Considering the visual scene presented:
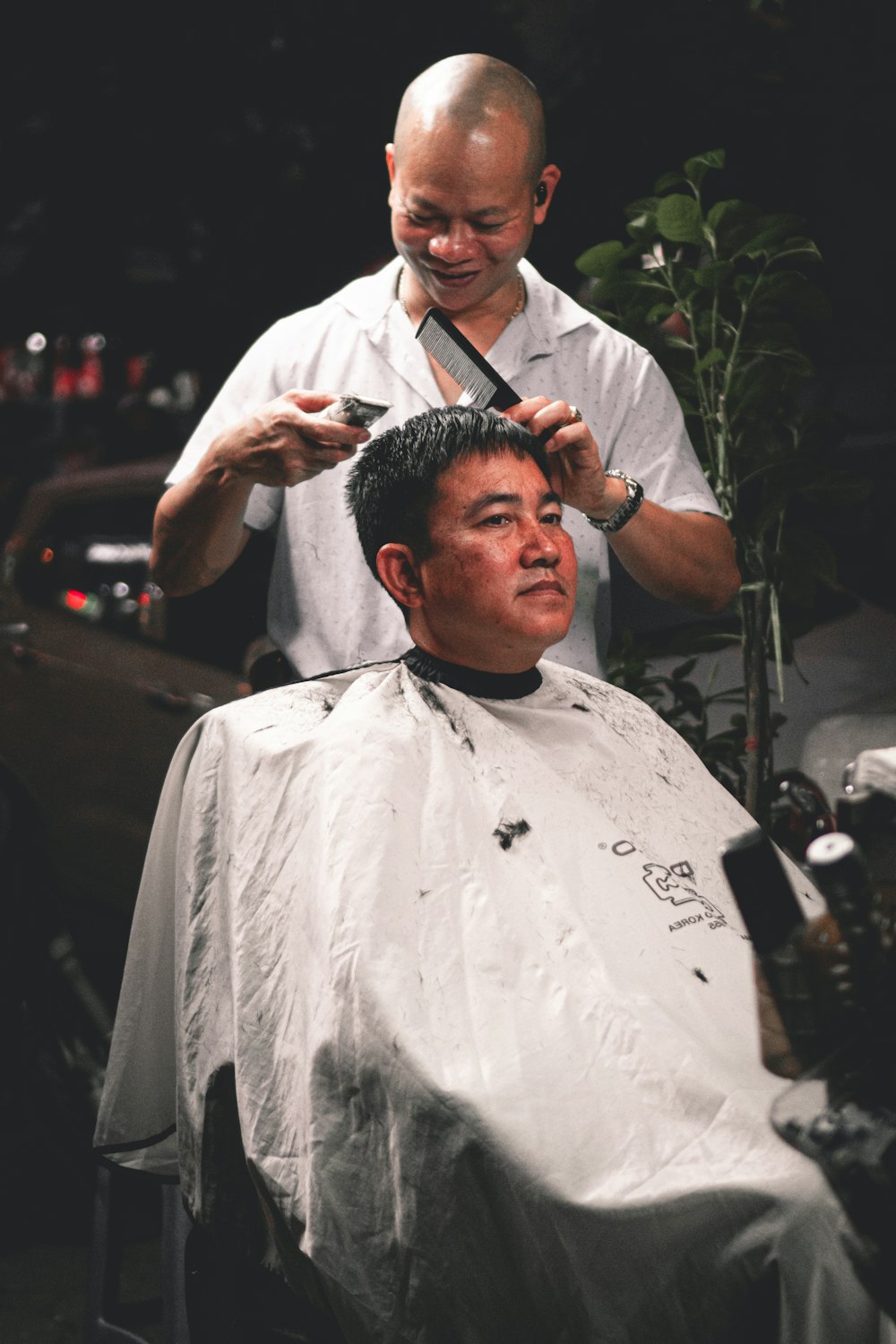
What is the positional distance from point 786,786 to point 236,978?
1416mm

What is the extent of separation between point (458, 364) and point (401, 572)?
1.01 feet

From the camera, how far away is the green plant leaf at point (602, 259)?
2676 millimetres

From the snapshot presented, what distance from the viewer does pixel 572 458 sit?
6.06ft

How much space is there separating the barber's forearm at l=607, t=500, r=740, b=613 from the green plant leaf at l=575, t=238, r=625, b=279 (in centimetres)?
74

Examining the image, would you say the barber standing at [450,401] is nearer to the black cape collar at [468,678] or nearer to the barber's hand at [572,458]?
the barber's hand at [572,458]

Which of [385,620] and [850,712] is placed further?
[850,712]

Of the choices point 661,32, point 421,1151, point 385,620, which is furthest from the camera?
point 661,32

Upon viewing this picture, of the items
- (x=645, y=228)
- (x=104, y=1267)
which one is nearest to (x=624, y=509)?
(x=645, y=228)

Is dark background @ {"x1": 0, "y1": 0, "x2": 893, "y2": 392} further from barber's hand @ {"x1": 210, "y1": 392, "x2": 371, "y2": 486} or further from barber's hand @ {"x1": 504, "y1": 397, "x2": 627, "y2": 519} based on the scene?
barber's hand @ {"x1": 210, "y1": 392, "x2": 371, "y2": 486}

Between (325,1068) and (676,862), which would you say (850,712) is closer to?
(676,862)

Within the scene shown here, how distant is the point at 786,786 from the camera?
106 inches

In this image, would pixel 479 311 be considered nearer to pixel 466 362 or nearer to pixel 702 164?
pixel 466 362

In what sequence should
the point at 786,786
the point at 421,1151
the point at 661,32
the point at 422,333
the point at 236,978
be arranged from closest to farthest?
the point at 421,1151, the point at 236,978, the point at 422,333, the point at 786,786, the point at 661,32

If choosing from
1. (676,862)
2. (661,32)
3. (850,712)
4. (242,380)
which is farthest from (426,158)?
(661,32)
